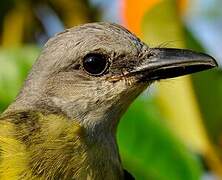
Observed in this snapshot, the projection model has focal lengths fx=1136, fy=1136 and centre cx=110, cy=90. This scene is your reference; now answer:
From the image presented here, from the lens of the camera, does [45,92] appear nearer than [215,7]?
Yes

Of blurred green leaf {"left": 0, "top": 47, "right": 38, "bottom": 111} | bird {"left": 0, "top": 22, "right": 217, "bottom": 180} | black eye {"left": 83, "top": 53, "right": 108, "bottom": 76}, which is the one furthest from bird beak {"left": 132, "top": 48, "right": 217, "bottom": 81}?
blurred green leaf {"left": 0, "top": 47, "right": 38, "bottom": 111}

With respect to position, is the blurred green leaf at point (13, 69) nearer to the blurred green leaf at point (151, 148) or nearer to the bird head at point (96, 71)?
the bird head at point (96, 71)

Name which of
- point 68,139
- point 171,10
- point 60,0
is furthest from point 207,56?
point 60,0

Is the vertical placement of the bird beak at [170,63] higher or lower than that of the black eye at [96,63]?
higher

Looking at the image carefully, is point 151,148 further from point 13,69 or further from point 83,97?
point 13,69

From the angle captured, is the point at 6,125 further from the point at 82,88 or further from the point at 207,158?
the point at 207,158

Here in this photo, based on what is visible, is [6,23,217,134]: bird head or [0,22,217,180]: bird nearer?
[0,22,217,180]: bird

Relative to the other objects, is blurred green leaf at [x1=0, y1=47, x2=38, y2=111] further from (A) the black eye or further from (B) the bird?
(A) the black eye

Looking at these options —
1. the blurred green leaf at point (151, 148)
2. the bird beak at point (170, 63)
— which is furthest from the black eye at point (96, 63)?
the blurred green leaf at point (151, 148)
